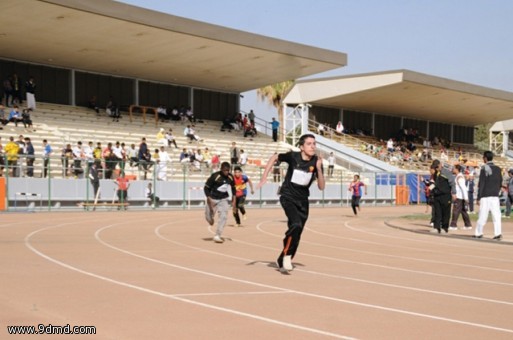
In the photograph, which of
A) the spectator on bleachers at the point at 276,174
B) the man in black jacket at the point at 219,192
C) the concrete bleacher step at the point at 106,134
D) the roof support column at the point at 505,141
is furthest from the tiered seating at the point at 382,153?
the man in black jacket at the point at 219,192

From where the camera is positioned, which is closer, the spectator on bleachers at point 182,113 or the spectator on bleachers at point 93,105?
the spectator on bleachers at point 93,105

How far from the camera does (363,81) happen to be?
51.2 m

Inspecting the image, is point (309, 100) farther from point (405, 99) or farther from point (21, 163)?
point (21, 163)

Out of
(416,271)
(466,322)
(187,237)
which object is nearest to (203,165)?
(187,237)

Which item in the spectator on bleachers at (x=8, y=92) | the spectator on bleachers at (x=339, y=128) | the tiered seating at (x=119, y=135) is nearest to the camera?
the tiered seating at (x=119, y=135)

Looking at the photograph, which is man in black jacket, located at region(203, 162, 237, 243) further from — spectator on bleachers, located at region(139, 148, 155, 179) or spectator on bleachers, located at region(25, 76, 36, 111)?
spectator on bleachers, located at region(25, 76, 36, 111)

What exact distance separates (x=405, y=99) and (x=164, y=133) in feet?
75.0

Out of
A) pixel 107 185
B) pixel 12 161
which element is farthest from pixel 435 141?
pixel 12 161

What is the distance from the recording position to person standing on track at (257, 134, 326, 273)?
10.8 m

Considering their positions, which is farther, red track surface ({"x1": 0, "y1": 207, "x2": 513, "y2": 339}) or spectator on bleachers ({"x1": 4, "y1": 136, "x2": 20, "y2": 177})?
spectator on bleachers ({"x1": 4, "y1": 136, "x2": 20, "y2": 177})

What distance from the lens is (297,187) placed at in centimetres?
1097

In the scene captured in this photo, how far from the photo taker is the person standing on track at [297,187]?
35.6 ft

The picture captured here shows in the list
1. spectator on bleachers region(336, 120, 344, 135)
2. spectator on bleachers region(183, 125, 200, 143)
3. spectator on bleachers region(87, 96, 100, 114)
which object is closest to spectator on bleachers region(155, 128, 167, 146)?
spectator on bleachers region(183, 125, 200, 143)

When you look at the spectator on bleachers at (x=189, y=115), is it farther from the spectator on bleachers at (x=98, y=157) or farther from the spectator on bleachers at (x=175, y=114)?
the spectator on bleachers at (x=98, y=157)
